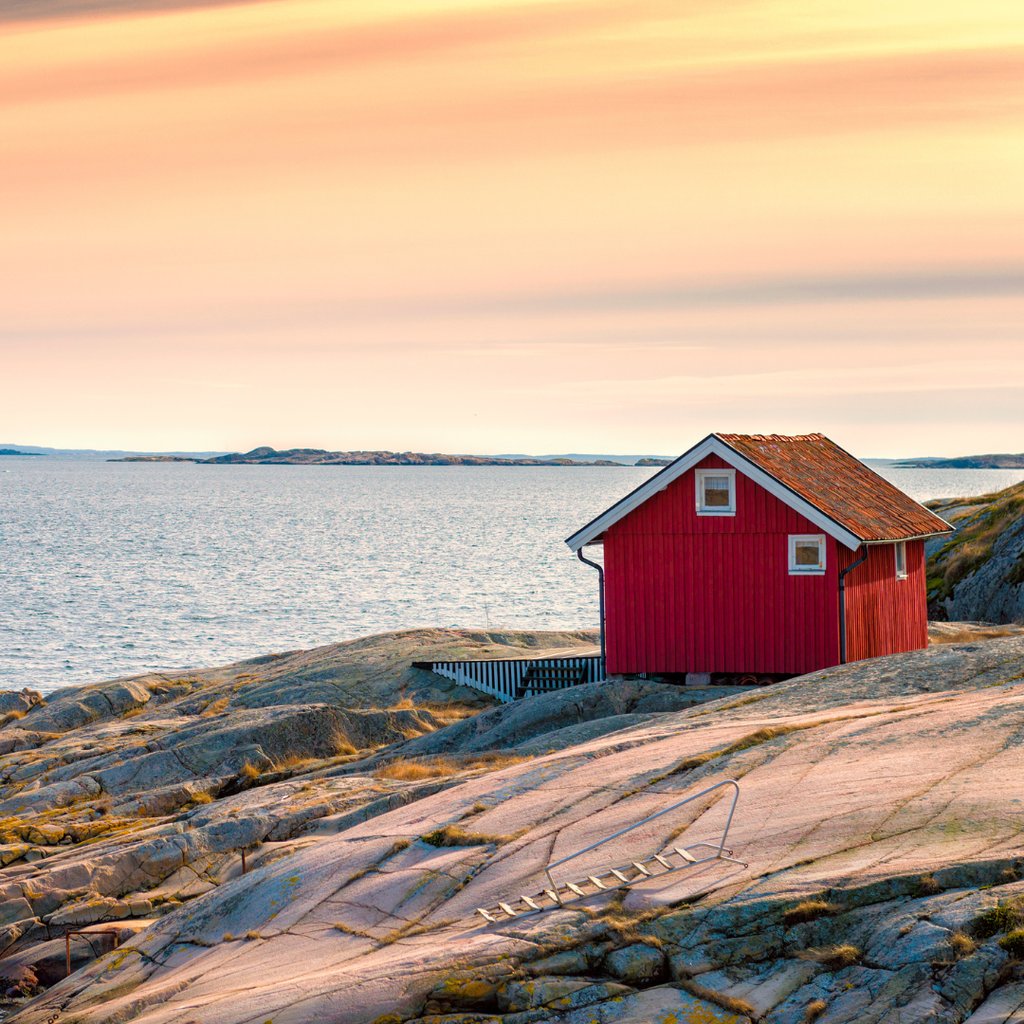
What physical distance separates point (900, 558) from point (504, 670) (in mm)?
11478

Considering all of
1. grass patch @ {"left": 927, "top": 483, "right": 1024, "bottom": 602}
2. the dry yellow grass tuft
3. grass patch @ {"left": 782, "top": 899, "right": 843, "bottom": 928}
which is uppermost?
grass patch @ {"left": 927, "top": 483, "right": 1024, "bottom": 602}

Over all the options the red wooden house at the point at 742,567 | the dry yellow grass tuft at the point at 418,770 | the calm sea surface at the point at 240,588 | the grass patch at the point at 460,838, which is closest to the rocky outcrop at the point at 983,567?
the red wooden house at the point at 742,567

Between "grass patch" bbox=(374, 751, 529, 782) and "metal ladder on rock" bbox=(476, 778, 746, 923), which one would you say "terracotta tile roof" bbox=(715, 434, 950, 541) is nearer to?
"grass patch" bbox=(374, 751, 529, 782)

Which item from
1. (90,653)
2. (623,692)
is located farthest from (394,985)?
(90,653)

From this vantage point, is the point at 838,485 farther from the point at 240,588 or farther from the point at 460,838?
the point at 240,588

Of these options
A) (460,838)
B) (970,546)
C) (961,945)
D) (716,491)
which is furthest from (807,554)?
(961,945)

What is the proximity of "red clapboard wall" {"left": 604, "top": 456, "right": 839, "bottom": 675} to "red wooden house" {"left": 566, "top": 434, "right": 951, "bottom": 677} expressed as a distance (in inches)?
1.0

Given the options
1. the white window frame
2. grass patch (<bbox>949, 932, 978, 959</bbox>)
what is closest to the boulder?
grass patch (<bbox>949, 932, 978, 959</bbox>)

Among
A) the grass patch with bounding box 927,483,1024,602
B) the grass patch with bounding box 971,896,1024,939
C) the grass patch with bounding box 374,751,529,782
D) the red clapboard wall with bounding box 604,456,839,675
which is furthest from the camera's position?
the grass patch with bounding box 927,483,1024,602

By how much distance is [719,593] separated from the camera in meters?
30.0

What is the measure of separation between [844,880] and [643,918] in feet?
5.73

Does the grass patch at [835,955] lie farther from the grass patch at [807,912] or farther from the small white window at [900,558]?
the small white window at [900,558]

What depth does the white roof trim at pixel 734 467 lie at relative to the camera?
28625mm

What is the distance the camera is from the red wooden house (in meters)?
29.2
